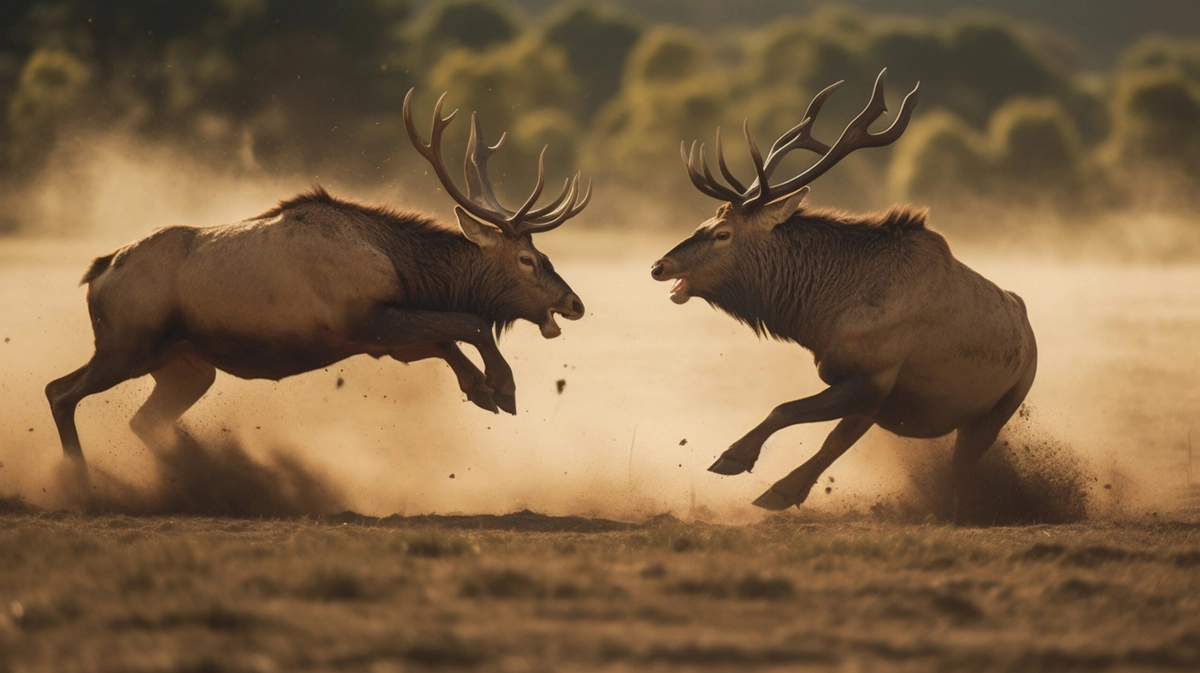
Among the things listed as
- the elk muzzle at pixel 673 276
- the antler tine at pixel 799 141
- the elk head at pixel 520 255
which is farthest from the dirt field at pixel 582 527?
the antler tine at pixel 799 141

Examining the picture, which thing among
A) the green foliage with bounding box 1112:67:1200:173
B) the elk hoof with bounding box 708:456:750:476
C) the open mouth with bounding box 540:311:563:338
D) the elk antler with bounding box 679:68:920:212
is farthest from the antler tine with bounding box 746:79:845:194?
the green foliage with bounding box 1112:67:1200:173

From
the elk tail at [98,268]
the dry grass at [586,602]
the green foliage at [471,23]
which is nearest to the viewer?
the dry grass at [586,602]

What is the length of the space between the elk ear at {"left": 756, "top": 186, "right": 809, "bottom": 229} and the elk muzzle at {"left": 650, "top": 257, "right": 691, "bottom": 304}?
0.76 metres

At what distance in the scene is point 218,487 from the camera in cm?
1284

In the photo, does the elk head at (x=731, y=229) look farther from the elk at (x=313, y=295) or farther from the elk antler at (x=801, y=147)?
the elk at (x=313, y=295)

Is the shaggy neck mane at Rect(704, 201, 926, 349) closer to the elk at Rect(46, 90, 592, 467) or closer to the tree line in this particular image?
the elk at Rect(46, 90, 592, 467)

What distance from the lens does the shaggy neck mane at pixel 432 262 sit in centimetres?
1280

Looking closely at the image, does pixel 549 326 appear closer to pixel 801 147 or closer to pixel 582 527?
pixel 582 527

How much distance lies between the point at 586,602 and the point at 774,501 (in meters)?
4.63

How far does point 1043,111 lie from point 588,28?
2931 cm

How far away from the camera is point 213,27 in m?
53.4

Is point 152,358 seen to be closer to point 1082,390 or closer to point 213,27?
point 1082,390

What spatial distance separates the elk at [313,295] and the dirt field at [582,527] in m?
1.06

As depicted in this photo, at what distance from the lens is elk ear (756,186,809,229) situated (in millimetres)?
12961
